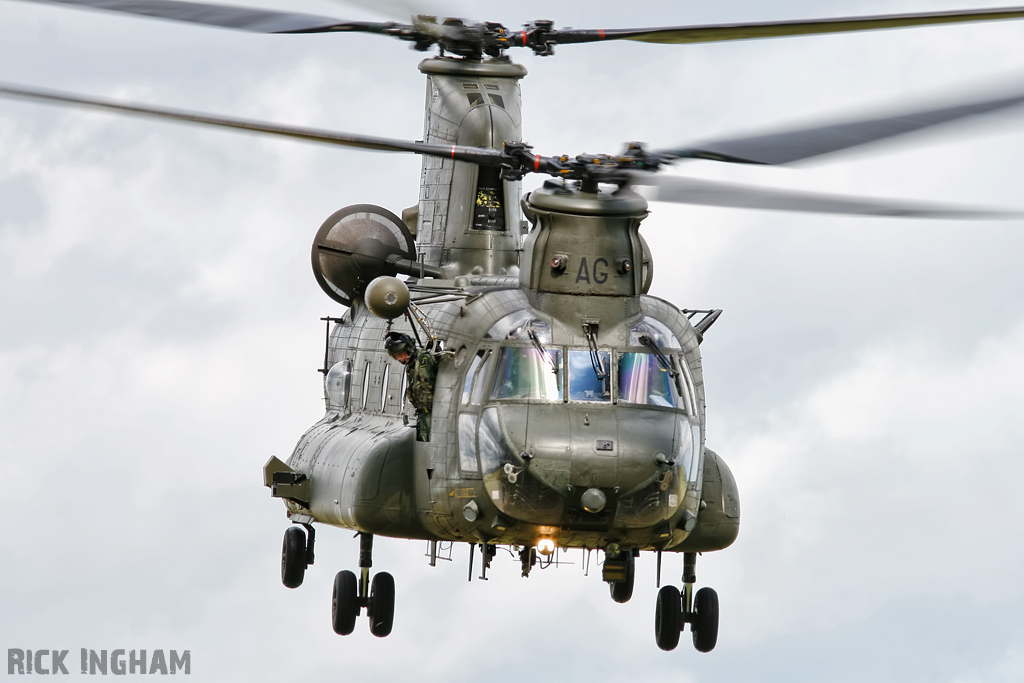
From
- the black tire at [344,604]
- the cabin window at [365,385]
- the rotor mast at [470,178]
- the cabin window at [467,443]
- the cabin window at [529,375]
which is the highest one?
the rotor mast at [470,178]

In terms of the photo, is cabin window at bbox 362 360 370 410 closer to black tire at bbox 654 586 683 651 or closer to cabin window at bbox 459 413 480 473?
cabin window at bbox 459 413 480 473

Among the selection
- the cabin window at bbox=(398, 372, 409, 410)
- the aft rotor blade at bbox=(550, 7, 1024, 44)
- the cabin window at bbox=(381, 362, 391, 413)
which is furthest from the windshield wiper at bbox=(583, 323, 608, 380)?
the aft rotor blade at bbox=(550, 7, 1024, 44)

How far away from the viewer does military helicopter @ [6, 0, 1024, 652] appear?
1823 centimetres

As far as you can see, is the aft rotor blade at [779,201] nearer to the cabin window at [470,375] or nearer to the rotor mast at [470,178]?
the cabin window at [470,375]

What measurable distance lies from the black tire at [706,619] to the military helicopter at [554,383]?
2 cm

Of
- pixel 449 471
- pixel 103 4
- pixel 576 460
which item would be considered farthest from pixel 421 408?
pixel 103 4

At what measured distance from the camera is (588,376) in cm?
1883

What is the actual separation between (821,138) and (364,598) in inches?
356

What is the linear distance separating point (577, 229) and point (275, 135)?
10.9 ft

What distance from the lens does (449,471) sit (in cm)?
1944

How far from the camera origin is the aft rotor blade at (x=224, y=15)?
21.0 m

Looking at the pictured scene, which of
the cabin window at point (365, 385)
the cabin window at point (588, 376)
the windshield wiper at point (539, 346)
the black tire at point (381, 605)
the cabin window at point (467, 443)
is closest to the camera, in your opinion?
the cabin window at point (588, 376)

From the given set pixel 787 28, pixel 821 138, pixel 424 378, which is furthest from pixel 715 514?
pixel 821 138

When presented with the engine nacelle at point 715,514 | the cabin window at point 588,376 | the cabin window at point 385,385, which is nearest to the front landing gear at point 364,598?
the cabin window at point 385,385
